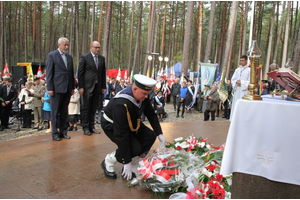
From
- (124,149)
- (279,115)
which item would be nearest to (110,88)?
(124,149)

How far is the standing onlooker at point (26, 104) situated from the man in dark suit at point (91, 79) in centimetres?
484

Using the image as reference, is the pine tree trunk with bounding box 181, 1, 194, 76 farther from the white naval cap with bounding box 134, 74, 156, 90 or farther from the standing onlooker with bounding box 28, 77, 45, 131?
the white naval cap with bounding box 134, 74, 156, 90

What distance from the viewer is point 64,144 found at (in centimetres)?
417

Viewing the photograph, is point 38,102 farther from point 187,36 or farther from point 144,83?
point 187,36

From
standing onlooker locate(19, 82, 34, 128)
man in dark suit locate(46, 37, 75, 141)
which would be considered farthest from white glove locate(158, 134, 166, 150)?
standing onlooker locate(19, 82, 34, 128)

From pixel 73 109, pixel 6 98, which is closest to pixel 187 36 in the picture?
pixel 73 109

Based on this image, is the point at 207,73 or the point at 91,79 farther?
the point at 207,73

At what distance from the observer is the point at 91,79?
15.0ft

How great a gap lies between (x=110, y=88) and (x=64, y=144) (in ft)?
30.8

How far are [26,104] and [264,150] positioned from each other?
8.56 m

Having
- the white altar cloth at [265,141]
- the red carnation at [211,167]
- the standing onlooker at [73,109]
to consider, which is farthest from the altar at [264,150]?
the standing onlooker at [73,109]

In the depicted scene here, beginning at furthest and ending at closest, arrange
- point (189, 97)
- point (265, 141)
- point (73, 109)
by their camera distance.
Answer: point (189, 97)
point (73, 109)
point (265, 141)

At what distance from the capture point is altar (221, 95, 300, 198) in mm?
2027

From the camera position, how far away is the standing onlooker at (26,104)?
8703 mm
